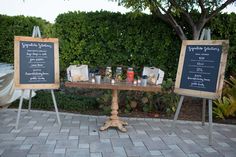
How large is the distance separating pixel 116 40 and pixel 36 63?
308cm

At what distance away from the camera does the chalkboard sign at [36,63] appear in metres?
5.27

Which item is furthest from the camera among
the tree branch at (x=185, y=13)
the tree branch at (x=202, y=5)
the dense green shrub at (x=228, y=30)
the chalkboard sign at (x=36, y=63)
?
the dense green shrub at (x=228, y=30)

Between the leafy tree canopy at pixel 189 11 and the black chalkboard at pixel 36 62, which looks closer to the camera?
the black chalkboard at pixel 36 62

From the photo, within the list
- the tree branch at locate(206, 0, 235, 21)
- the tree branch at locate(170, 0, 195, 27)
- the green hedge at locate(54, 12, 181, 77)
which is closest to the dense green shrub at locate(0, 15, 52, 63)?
the green hedge at locate(54, 12, 181, 77)

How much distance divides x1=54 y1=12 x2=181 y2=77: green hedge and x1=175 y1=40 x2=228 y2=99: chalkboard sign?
2.73 metres

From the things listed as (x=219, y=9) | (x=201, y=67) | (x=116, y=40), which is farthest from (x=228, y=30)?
(x=201, y=67)

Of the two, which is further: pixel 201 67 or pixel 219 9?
pixel 219 9

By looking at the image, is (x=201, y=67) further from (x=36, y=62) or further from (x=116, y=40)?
(x=116, y=40)

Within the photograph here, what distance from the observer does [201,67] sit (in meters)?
4.93

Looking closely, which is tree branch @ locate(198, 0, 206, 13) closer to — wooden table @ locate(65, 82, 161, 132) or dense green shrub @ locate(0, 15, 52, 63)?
wooden table @ locate(65, 82, 161, 132)

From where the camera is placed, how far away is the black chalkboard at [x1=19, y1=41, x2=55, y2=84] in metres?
5.30

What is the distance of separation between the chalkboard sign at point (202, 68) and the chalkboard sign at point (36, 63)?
2.26 meters

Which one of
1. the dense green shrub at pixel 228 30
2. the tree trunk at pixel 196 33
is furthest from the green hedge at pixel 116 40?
the dense green shrub at pixel 228 30

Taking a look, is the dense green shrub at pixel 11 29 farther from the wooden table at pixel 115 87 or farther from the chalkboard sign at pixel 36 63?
the wooden table at pixel 115 87
